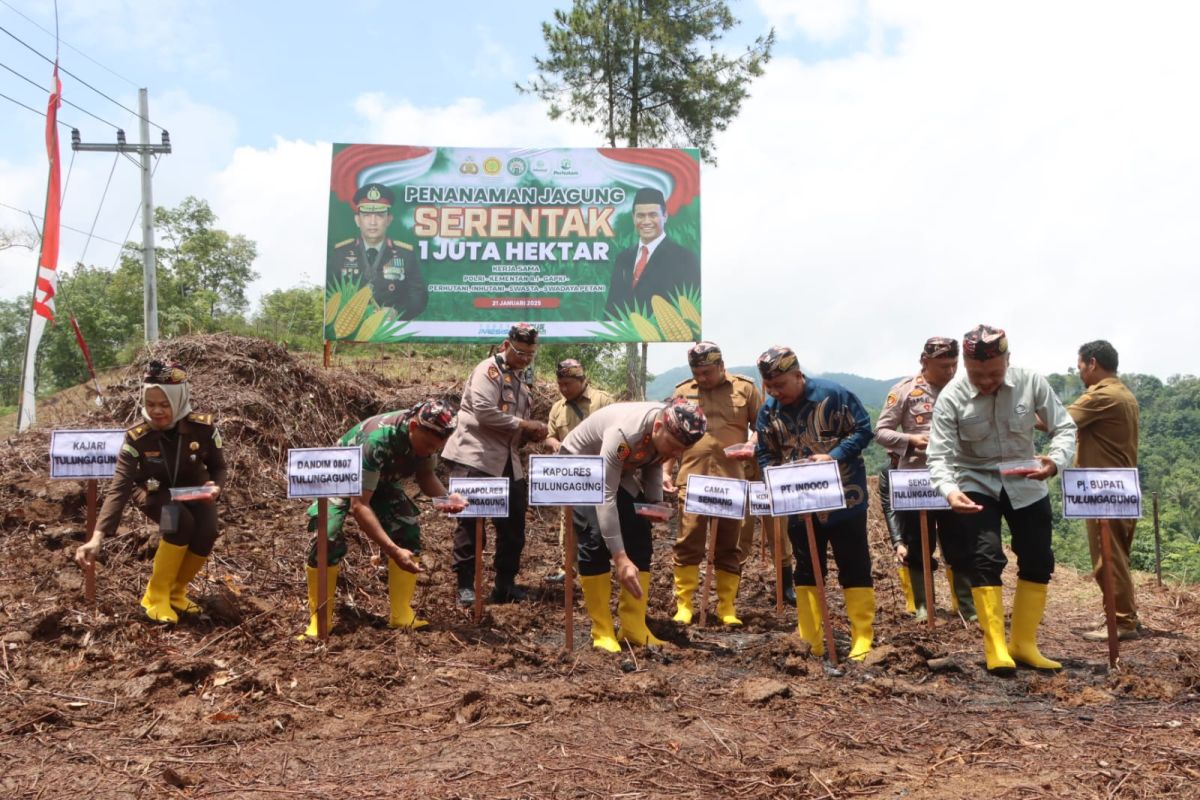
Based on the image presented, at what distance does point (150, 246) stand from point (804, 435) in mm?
19241

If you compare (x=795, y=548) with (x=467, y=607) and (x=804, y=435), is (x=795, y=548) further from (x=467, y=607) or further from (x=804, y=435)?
(x=467, y=607)

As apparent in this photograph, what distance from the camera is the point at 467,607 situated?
575cm

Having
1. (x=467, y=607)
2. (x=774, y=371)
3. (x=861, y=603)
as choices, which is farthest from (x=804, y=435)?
(x=467, y=607)

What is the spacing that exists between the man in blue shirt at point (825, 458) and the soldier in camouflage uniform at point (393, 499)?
5.73 ft

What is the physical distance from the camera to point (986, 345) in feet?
14.1

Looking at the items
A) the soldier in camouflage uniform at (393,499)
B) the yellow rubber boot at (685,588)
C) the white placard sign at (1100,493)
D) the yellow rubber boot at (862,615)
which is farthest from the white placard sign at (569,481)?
the white placard sign at (1100,493)

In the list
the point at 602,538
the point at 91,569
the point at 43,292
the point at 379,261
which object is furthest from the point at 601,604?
the point at 43,292

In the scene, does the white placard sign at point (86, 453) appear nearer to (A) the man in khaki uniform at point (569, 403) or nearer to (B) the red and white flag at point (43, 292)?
(A) the man in khaki uniform at point (569, 403)

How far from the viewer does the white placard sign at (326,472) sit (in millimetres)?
4648

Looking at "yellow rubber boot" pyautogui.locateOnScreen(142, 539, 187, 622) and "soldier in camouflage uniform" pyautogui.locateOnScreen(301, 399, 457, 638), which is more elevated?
"soldier in camouflage uniform" pyautogui.locateOnScreen(301, 399, 457, 638)

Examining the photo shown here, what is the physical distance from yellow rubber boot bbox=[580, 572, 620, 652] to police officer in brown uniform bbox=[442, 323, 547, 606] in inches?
44.8

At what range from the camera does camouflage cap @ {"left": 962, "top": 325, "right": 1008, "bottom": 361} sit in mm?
4289

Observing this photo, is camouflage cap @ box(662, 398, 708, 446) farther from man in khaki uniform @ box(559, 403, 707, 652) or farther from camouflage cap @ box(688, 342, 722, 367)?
camouflage cap @ box(688, 342, 722, 367)

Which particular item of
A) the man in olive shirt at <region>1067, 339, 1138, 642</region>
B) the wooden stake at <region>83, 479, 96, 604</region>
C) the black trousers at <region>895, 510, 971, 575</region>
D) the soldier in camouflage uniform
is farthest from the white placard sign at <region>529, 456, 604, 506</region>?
the man in olive shirt at <region>1067, 339, 1138, 642</region>
